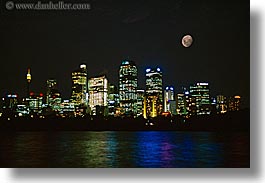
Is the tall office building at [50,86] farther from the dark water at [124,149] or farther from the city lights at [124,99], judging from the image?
the dark water at [124,149]

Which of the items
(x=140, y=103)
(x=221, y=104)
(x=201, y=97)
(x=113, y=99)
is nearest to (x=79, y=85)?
(x=113, y=99)

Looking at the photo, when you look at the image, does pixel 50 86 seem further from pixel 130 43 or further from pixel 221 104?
pixel 221 104

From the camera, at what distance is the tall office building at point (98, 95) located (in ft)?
13.9

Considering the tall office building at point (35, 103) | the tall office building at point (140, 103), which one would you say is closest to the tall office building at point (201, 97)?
the tall office building at point (140, 103)

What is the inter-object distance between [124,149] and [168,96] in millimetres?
520

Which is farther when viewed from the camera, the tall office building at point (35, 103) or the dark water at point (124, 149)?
the tall office building at point (35, 103)

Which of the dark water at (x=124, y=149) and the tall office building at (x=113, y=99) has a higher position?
the tall office building at (x=113, y=99)

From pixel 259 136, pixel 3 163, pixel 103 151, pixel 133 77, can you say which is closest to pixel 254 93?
pixel 259 136

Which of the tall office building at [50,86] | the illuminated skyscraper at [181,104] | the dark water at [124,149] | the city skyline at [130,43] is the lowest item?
the dark water at [124,149]

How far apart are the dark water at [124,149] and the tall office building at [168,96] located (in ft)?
0.64

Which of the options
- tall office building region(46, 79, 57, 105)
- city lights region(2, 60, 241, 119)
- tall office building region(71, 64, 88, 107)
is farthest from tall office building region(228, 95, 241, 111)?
tall office building region(46, 79, 57, 105)

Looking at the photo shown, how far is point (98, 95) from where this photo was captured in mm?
4273

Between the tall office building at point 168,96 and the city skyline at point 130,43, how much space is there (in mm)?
54

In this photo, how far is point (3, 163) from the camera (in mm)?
4074
